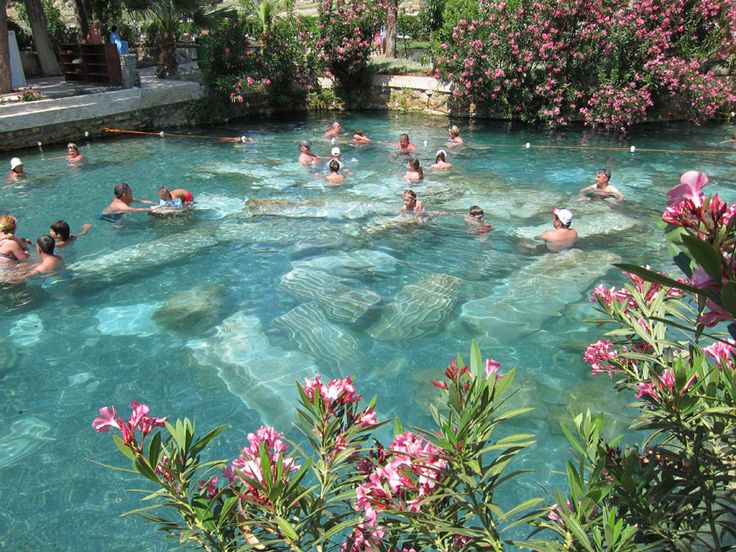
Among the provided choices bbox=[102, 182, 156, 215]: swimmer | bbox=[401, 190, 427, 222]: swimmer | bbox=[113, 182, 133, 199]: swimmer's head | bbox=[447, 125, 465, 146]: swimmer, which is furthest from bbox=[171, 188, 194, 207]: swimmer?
bbox=[447, 125, 465, 146]: swimmer

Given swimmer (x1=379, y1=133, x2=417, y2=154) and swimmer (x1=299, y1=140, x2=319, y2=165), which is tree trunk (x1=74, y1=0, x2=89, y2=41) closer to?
swimmer (x1=299, y1=140, x2=319, y2=165)

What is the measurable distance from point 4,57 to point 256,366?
601 inches

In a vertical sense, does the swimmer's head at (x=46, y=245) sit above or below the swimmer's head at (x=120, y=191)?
below

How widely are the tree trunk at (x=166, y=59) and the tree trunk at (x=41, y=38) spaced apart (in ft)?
16.4

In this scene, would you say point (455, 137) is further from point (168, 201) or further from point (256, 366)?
point (256, 366)

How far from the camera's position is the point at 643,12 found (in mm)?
17922

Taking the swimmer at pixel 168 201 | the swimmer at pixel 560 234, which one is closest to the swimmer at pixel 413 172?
the swimmer at pixel 560 234

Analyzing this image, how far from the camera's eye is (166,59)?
2111 centimetres

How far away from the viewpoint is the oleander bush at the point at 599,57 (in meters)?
17.9

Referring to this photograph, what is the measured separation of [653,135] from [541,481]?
15.8 metres

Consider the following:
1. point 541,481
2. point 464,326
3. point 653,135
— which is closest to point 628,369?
point 541,481

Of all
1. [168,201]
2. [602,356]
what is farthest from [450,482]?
[168,201]

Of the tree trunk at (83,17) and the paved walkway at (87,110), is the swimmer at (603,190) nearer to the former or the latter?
the paved walkway at (87,110)

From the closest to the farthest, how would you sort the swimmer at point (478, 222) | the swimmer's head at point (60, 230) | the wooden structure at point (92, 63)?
the swimmer's head at point (60, 230)
the swimmer at point (478, 222)
the wooden structure at point (92, 63)
